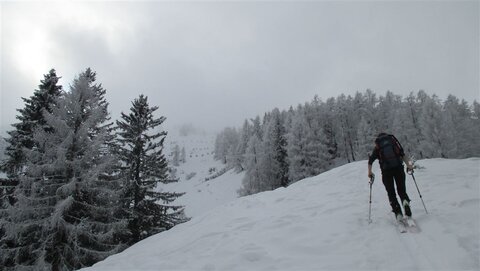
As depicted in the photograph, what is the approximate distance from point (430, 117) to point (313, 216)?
47.9 meters

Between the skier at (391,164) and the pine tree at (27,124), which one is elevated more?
the pine tree at (27,124)

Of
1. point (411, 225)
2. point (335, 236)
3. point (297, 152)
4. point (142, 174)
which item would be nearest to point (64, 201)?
point (142, 174)

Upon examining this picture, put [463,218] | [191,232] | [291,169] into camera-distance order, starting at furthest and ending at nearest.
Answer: [291,169] < [191,232] < [463,218]

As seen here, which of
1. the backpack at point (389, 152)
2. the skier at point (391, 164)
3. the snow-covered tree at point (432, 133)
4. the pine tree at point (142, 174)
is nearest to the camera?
the skier at point (391, 164)

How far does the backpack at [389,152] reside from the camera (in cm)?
698

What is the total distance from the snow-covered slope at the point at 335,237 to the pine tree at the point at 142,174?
8.61 metres

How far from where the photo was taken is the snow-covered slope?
4.90 m

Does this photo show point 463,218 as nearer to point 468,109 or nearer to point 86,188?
point 86,188

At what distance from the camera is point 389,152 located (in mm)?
7102

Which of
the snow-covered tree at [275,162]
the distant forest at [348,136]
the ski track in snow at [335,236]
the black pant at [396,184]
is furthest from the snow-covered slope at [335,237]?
the snow-covered tree at [275,162]

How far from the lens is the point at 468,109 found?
6138 centimetres

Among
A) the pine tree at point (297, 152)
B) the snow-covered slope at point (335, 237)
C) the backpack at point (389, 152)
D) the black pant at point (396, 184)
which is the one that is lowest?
the snow-covered slope at point (335, 237)

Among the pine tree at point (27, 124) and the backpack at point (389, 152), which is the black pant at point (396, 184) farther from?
the pine tree at point (27, 124)

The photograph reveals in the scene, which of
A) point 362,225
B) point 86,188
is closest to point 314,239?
point 362,225
